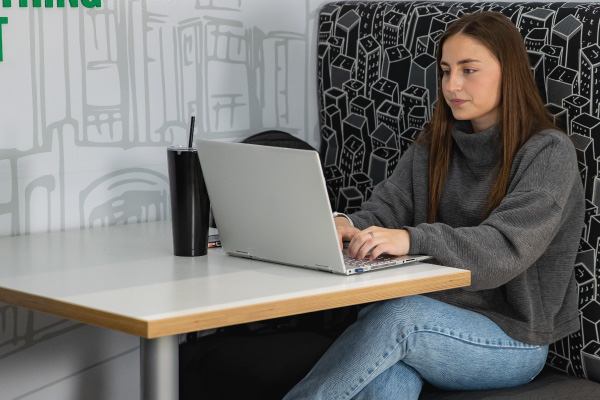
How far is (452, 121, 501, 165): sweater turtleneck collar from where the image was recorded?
5.55 ft

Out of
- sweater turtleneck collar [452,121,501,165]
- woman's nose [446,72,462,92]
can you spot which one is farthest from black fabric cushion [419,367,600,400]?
woman's nose [446,72,462,92]

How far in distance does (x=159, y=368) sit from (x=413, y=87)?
0.97 metres

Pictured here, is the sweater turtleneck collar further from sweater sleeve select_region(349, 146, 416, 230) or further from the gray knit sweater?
sweater sleeve select_region(349, 146, 416, 230)

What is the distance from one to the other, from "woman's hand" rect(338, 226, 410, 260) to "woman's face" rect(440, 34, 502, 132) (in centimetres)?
35

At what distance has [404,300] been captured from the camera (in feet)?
4.91

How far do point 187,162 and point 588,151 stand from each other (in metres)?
0.77

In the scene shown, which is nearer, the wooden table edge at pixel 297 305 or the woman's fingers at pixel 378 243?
the wooden table edge at pixel 297 305

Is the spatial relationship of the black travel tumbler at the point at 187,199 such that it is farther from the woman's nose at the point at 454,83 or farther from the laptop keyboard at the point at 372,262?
the woman's nose at the point at 454,83

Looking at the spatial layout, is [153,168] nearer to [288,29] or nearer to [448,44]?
[288,29]

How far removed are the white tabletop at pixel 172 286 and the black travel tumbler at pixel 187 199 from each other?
31mm

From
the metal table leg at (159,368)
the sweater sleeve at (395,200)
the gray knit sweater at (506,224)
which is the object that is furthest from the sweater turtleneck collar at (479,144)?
the metal table leg at (159,368)

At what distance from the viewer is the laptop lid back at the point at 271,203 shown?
134 centimetres

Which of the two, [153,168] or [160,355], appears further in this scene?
[153,168]

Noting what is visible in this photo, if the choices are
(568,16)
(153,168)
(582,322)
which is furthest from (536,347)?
(153,168)
